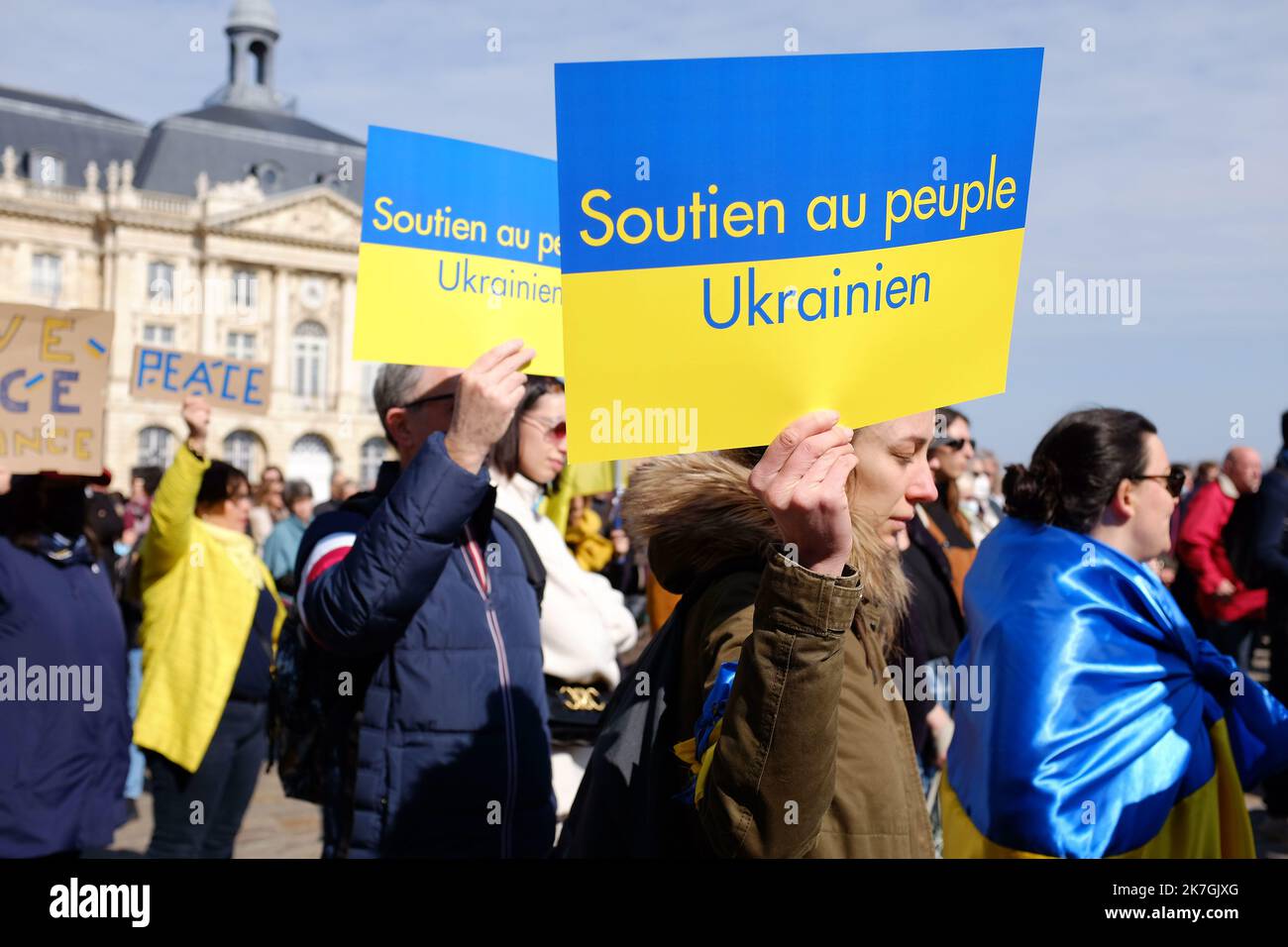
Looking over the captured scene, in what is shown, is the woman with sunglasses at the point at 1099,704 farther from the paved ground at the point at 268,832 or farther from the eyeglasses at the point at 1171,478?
the paved ground at the point at 268,832

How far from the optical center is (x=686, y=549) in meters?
1.68

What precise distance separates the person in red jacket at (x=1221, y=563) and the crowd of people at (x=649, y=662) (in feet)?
9.94

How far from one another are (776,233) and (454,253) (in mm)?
1054

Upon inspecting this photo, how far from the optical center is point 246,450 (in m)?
45.9

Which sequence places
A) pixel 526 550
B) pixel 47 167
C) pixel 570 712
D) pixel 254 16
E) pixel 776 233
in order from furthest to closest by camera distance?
1. pixel 254 16
2. pixel 47 167
3. pixel 570 712
4. pixel 526 550
5. pixel 776 233

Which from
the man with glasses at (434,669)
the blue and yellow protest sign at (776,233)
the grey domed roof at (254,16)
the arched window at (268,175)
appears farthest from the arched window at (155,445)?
the blue and yellow protest sign at (776,233)

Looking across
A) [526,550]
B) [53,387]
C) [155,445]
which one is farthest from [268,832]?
[155,445]

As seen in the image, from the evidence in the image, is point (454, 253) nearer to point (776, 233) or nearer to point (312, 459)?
point (776, 233)

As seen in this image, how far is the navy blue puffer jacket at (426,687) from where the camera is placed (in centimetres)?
237

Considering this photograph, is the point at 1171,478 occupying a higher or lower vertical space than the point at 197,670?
higher
